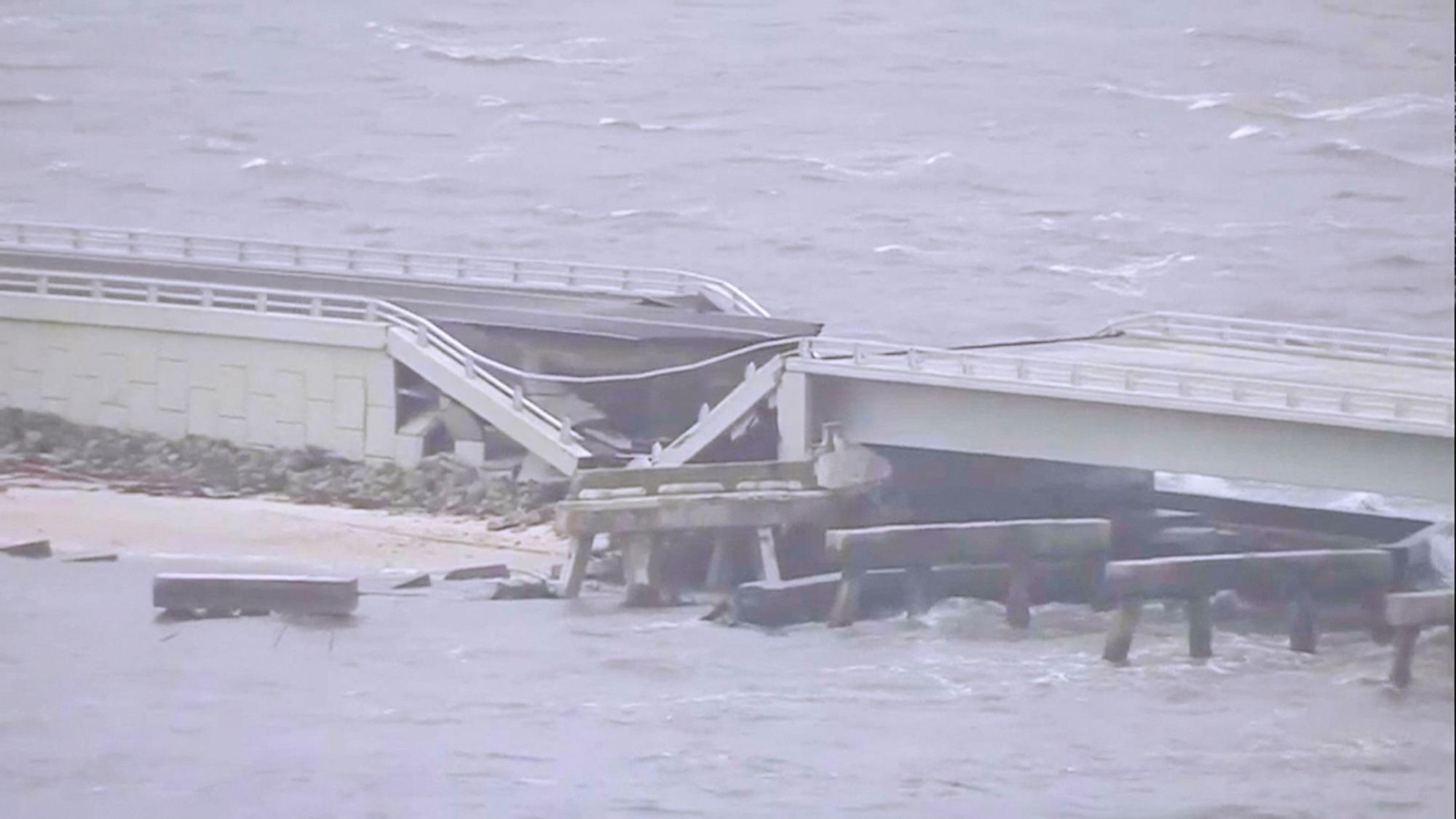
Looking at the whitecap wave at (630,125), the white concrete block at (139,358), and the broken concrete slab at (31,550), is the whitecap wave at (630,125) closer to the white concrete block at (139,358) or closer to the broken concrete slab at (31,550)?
the white concrete block at (139,358)

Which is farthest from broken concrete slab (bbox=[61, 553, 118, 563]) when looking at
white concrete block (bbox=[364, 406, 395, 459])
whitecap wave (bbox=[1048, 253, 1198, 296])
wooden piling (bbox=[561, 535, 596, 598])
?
whitecap wave (bbox=[1048, 253, 1198, 296])

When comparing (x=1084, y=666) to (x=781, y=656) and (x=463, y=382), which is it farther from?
(x=463, y=382)

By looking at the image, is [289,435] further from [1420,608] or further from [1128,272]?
[1420,608]

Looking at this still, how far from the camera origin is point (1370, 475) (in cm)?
422

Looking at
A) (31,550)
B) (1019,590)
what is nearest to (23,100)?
(31,550)

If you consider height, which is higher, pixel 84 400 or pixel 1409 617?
pixel 84 400

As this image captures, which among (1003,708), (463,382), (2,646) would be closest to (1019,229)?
(1003,708)

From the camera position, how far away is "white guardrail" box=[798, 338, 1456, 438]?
4125mm

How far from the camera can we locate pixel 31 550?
5.59 meters

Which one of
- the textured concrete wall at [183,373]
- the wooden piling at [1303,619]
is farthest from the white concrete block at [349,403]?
the wooden piling at [1303,619]

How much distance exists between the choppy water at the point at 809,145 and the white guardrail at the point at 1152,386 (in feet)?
0.28

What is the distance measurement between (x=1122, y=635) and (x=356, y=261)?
2200 millimetres

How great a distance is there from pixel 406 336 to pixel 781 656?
4.37 feet

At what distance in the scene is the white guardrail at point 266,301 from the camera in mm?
5484
